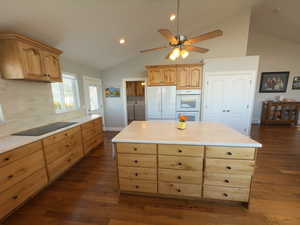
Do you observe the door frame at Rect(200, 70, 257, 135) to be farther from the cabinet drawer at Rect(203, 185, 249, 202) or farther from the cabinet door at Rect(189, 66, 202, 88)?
the cabinet drawer at Rect(203, 185, 249, 202)

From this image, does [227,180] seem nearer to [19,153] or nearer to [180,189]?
[180,189]

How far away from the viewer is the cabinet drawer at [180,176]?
1.58 m

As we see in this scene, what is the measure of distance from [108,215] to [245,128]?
13.2 feet

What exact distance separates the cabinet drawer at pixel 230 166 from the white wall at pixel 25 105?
2.82 metres

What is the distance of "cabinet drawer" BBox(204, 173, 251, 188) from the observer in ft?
4.88

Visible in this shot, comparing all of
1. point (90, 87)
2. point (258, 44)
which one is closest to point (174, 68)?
point (90, 87)

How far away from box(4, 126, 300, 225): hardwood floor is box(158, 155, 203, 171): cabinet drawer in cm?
49

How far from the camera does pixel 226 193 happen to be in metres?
1.55

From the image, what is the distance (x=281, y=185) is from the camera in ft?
6.31

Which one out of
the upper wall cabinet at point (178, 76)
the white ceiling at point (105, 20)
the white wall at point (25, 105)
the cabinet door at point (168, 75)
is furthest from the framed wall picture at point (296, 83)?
the white wall at point (25, 105)

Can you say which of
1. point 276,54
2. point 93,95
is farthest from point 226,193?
point 276,54

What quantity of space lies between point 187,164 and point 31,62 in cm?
263

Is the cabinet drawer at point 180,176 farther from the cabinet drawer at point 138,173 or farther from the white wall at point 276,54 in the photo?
the white wall at point 276,54

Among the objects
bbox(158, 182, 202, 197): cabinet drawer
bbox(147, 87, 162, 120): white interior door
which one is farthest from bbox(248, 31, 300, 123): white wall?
bbox(158, 182, 202, 197): cabinet drawer
